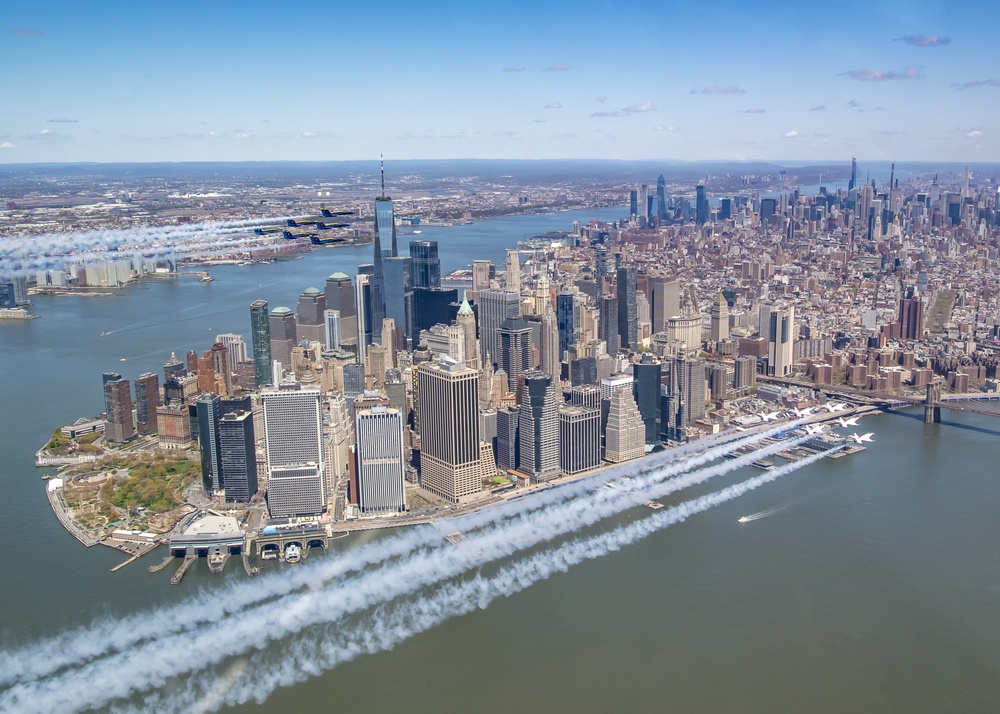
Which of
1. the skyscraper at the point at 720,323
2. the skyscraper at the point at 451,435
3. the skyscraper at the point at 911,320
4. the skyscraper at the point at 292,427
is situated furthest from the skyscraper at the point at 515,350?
the skyscraper at the point at 911,320

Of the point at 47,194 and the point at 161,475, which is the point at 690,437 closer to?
the point at 161,475

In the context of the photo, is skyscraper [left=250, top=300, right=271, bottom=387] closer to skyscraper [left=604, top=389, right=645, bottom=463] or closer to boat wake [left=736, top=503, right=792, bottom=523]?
skyscraper [left=604, top=389, right=645, bottom=463]

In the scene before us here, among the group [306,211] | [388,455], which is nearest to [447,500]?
[388,455]

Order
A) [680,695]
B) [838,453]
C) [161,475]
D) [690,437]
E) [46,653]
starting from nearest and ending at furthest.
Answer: [680,695] → [46,653] → [161,475] → [838,453] → [690,437]

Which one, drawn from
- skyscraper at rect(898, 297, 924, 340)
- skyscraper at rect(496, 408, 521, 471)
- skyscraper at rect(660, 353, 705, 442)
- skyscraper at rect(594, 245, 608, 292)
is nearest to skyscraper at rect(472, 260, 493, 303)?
skyscraper at rect(594, 245, 608, 292)

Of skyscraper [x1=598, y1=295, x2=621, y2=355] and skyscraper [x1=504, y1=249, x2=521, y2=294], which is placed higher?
skyscraper [x1=504, y1=249, x2=521, y2=294]

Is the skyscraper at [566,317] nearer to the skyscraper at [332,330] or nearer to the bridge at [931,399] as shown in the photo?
the bridge at [931,399]
